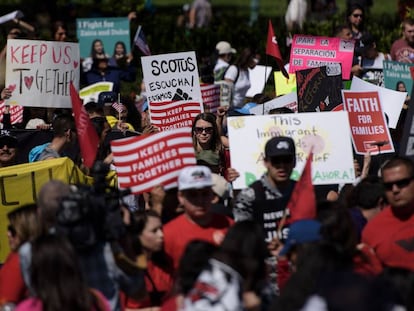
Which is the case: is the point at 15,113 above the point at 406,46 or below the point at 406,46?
below

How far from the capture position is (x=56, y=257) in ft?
24.0

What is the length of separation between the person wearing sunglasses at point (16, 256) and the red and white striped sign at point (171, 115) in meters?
4.97

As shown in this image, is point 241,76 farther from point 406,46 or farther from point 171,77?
point 171,77

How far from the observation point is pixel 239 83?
1872 cm

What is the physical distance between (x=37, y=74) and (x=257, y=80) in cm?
520

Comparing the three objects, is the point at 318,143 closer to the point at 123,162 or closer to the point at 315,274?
the point at 123,162

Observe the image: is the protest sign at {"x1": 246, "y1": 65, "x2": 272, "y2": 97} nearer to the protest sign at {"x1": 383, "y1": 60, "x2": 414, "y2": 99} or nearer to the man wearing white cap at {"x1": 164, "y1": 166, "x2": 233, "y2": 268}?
the protest sign at {"x1": 383, "y1": 60, "x2": 414, "y2": 99}

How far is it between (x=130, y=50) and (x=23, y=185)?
9923mm

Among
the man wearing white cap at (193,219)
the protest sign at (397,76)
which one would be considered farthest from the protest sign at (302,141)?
the protest sign at (397,76)

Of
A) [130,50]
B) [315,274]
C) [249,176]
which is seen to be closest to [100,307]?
[315,274]

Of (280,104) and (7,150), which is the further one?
(280,104)

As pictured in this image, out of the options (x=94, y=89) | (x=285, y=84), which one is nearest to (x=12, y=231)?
(x=285, y=84)

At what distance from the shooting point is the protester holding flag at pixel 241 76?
60.8ft

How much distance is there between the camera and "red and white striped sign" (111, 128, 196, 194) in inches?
380
